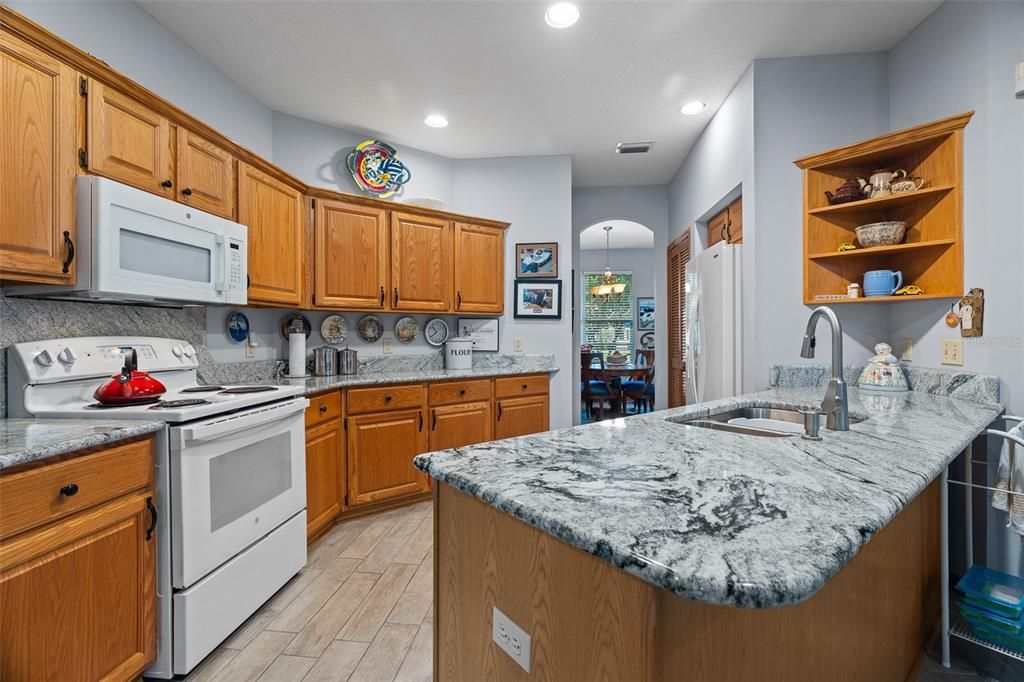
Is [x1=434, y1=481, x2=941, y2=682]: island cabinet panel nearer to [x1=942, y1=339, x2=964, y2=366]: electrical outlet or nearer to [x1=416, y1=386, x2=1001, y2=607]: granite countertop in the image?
[x1=416, y1=386, x2=1001, y2=607]: granite countertop

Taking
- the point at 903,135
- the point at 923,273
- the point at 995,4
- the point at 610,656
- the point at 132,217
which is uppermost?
the point at 995,4

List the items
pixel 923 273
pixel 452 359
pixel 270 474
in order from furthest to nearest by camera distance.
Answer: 1. pixel 452 359
2. pixel 923 273
3. pixel 270 474

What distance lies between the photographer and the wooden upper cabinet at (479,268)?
12.1 ft

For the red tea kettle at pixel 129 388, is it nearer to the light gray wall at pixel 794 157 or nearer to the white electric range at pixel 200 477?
the white electric range at pixel 200 477

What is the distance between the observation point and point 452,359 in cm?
369

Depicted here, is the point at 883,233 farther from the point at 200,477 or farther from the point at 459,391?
the point at 200,477

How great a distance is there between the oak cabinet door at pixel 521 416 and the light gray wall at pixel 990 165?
2398 mm

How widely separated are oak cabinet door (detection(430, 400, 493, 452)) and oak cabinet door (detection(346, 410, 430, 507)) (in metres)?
0.09

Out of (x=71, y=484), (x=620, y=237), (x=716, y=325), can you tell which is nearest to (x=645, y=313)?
(x=620, y=237)

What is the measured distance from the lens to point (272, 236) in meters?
2.68

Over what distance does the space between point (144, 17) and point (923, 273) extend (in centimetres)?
385

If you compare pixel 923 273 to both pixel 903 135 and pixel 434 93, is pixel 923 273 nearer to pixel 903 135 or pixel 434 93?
pixel 903 135

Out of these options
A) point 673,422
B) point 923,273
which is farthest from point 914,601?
point 923,273

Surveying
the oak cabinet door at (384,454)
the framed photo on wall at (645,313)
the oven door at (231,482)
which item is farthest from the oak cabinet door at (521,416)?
the framed photo on wall at (645,313)
